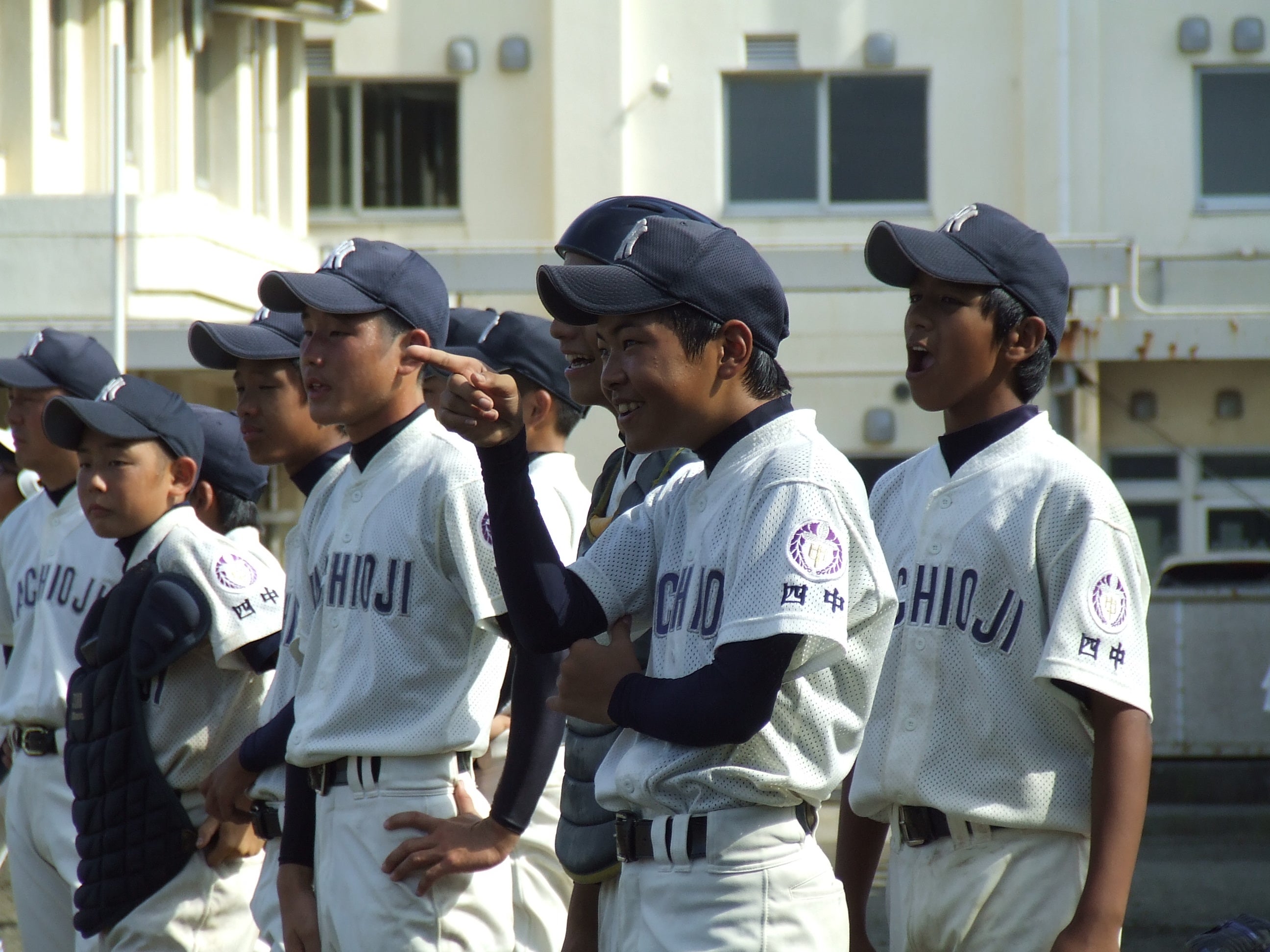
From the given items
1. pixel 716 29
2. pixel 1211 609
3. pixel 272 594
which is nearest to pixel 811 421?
pixel 272 594

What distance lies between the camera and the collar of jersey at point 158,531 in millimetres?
4344

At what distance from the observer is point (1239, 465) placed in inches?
617

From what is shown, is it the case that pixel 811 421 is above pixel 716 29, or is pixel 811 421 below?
below

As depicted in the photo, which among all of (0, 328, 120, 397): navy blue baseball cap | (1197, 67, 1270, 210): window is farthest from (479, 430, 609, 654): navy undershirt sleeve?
(1197, 67, 1270, 210): window

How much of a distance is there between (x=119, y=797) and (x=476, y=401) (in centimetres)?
223

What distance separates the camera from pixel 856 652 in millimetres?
2395

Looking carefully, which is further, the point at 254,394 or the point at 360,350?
the point at 254,394

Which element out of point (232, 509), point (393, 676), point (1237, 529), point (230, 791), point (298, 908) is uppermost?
point (232, 509)

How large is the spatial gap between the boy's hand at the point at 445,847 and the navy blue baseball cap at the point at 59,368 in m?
2.60

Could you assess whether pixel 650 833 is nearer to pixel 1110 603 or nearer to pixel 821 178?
pixel 1110 603

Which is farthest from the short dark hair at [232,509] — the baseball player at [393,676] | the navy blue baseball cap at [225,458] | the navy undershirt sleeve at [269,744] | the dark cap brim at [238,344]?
the baseball player at [393,676]

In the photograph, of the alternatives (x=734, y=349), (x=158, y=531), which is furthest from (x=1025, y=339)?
(x=158, y=531)

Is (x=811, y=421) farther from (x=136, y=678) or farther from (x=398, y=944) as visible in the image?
(x=136, y=678)

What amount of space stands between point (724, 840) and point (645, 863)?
15 cm
